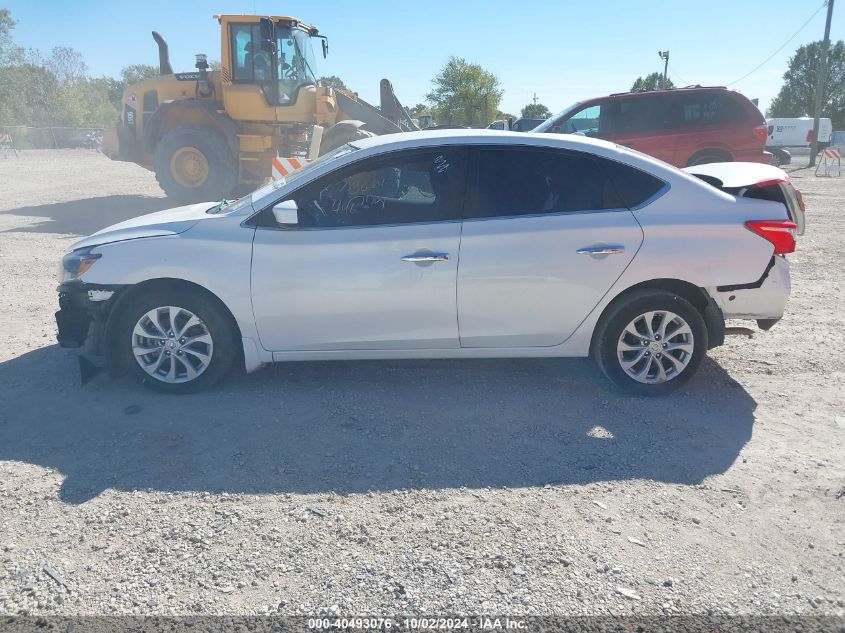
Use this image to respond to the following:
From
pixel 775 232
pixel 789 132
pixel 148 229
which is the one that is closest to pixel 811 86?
pixel 789 132

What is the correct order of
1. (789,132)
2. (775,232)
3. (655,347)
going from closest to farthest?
(775,232) < (655,347) < (789,132)

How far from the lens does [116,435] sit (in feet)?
13.5

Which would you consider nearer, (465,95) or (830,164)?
(830,164)

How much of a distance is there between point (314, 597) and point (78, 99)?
86894 mm

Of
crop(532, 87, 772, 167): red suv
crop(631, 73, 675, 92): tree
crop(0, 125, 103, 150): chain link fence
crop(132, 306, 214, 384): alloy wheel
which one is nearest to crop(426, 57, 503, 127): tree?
crop(631, 73, 675, 92): tree

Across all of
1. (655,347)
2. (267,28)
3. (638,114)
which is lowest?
(655,347)

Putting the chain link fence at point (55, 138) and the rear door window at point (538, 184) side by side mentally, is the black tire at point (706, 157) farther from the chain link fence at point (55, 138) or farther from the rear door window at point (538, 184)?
the chain link fence at point (55, 138)

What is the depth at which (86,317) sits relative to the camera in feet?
15.4

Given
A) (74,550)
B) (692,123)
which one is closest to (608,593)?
(74,550)

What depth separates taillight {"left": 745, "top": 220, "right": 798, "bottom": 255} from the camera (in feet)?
14.8

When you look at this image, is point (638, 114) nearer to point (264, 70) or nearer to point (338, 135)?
point (338, 135)

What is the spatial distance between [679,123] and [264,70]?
7869mm

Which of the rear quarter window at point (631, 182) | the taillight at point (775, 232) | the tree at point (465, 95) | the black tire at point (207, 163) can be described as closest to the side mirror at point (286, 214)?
the rear quarter window at point (631, 182)

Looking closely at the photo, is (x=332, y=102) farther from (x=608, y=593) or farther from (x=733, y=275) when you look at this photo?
(x=608, y=593)
